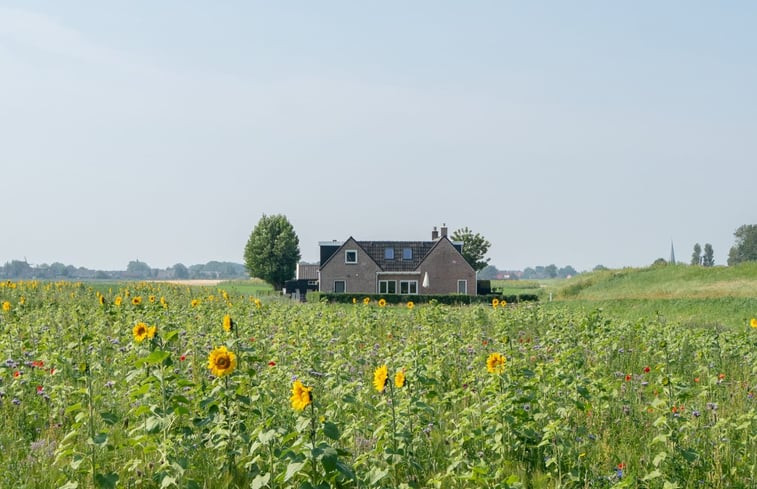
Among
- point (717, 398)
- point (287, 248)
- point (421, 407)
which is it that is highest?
point (287, 248)

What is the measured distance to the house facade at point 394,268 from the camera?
47969 millimetres

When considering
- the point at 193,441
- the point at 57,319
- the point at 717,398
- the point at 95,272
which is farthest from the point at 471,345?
the point at 95,272

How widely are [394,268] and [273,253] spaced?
20566 mm

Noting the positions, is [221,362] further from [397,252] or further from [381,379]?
[397,252]

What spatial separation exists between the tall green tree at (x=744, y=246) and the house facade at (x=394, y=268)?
84.1 meters

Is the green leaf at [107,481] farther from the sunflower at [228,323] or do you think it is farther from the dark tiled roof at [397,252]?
the dark tiled roof at [397,252]

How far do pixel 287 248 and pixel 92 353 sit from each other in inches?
2252

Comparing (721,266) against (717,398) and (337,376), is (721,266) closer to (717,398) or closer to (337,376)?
(717,398)

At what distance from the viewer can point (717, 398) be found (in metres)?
8.69

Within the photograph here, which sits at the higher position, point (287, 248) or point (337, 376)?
point (287, 248)

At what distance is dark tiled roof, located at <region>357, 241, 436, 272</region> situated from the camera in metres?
49.2

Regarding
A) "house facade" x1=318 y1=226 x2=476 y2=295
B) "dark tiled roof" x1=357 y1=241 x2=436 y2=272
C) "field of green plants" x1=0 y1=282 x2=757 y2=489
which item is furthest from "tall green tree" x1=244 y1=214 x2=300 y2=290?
"field of green plants" x1=0 y1=282 x2=757 y2=489

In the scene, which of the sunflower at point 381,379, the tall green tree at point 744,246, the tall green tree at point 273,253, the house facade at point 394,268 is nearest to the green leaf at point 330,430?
the sunflower at point 381,379

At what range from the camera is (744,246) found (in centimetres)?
11525
